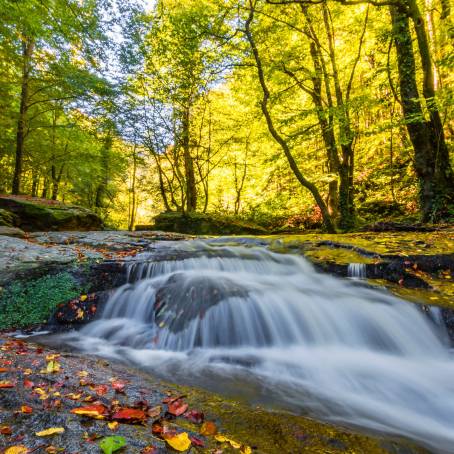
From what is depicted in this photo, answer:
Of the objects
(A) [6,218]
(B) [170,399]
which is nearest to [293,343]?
(B) [170,399]

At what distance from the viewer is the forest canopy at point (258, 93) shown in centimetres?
784

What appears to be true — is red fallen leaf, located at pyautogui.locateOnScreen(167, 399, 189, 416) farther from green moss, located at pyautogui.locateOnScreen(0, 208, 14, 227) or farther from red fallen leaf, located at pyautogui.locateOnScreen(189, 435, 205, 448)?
green moss, located at pyautogui.locateOnScreen(0, 208, 14, 227)

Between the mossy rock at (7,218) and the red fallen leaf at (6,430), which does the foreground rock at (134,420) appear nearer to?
the red fallen leaf at (6,430)

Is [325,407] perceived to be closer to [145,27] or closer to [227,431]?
[227,431]

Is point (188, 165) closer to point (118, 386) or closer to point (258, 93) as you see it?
point (258, 93)

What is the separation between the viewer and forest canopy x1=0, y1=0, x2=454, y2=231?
784 centimetres

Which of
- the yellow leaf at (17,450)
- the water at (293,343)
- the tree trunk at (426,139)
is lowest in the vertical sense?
the water at (293,343)

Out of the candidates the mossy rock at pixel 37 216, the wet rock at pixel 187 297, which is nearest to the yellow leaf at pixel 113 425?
the wet rock at pixel 187 297

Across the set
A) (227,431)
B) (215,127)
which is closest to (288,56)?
(215,127)

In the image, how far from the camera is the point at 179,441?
1.40m

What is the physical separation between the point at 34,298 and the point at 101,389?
2989mm

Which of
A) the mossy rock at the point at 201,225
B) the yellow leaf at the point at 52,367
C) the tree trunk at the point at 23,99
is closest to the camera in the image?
the yellow leaf at the point at 52,367

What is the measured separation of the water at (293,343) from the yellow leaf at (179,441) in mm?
1222

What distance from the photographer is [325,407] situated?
257 cm
